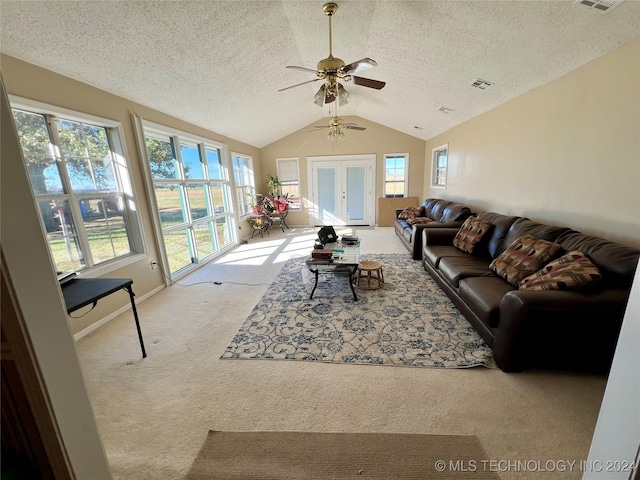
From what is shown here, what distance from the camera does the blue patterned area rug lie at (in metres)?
1.99

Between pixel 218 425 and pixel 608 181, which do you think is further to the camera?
pixel 608 181

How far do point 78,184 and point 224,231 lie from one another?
2947 millimetres

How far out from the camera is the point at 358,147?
6762 mm

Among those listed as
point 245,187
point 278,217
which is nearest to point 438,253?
point 278,217

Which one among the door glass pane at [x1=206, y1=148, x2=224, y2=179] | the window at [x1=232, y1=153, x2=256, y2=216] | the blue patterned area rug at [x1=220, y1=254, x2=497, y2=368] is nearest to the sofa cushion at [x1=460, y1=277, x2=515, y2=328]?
the blue patterned area rug at [x1=220, y1=254, x2=497, y2=368]

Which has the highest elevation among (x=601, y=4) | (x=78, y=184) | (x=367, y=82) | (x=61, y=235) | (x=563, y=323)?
(x=601, y=4)

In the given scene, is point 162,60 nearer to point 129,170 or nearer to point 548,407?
point 129,170

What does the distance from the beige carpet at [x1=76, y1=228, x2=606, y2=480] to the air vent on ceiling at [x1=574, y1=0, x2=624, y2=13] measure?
8.13ft

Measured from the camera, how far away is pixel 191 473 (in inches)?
48.8

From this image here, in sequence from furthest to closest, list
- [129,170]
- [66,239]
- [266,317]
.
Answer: [129,170] → [266,317] → [66,239]

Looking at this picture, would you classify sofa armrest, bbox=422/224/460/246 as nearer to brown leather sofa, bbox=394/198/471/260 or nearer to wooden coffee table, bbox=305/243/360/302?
brown leather sofa, bbox=394/198/471/260

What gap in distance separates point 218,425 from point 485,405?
1589 mm

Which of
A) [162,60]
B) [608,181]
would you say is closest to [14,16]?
[162,60]

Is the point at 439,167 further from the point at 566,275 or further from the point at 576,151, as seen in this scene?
the point at 566,275
